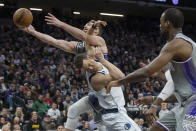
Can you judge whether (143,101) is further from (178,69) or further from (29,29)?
(29,29)

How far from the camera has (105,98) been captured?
632cm

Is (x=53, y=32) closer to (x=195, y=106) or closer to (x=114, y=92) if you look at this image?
(x=114, y=92)

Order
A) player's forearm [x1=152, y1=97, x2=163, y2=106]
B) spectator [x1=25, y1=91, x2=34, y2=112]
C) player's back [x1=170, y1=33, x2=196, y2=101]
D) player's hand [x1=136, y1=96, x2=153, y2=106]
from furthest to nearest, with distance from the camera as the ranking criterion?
spectator [x1=25, y1=91, x2=34, y2=112] < player's forearm [x1=152, y1=97, x2=163, y2=106] < player's hand [x1=136, y1=96, x2=153, y2=106] < player's back [x1=170, y1=33, x2=196, y2=101]

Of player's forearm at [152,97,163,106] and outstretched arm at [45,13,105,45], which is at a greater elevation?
outstretched arm at [45,13,105,45]

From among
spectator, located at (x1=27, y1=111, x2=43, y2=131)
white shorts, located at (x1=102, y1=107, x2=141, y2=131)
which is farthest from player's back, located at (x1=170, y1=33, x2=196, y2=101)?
spectator, located at (x1=27, y1=111, x2=43, y2=131)

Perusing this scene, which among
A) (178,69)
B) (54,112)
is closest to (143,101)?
(178,69)

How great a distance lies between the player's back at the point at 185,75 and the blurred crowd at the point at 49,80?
3.57 m

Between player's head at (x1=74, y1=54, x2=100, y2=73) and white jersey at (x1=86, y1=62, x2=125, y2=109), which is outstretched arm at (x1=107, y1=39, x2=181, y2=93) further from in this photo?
white jersey at (x1=86, y1=62, x2=125, y2=109)

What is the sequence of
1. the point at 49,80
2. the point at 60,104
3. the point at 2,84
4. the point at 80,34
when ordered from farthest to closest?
the point at 49,80 → the point at 2,84 → the point at 60,104 → the point at 80,34

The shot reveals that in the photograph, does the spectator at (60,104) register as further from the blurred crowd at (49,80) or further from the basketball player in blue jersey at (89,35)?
the basketball player in blue jersey at (89,35)

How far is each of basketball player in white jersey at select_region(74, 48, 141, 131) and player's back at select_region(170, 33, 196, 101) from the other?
1623 millimetres

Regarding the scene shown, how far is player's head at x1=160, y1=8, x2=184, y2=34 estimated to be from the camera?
4.45m

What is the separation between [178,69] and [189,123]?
0.60 metres

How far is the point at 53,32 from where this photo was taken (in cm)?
2041
